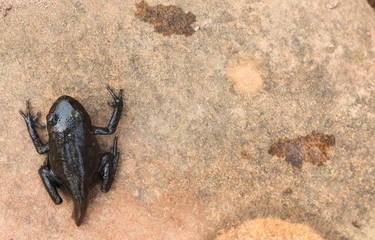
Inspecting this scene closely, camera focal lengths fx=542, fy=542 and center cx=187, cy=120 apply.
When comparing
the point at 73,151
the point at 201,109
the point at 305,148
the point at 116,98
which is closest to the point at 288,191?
the point at 305,148

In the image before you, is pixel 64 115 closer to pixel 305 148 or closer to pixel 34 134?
→ pixel 34 134

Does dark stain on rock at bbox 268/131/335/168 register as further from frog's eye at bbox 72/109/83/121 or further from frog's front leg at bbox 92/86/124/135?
frog's eye at bbox 72/109/83/121

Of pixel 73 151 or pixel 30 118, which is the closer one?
pixel 73 151

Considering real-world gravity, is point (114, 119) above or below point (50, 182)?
above

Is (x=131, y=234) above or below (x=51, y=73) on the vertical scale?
below

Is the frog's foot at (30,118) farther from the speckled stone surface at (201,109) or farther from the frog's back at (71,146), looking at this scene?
the frog's back at (71,146)

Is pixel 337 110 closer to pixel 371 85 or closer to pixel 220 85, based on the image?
pixel 371 85

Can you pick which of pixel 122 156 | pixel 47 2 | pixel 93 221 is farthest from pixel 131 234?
pixel 47 2
